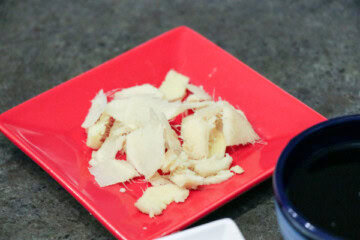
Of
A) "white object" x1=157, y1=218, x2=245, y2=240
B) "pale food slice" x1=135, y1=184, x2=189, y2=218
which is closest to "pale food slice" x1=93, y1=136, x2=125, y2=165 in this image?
"pale food slice" x1=135, y1=184, x2=189, y2=218

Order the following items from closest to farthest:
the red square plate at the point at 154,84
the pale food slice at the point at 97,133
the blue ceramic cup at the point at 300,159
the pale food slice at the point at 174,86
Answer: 1. the blue ceramic cup at the point at 300,159
2. the red square plate at the point at 154,84
3. the pale food slice at the point at 97,133
4. the pale food slice at the point at 174,86

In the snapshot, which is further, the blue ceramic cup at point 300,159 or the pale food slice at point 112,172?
the pale food slice at point 112,172

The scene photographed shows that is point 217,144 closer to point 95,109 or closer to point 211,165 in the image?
point 211,165

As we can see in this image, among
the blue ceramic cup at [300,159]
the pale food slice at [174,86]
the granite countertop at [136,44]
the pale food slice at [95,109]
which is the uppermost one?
the blue ceramic cup at [300,159]

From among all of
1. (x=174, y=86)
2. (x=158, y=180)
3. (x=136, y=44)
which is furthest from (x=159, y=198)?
(x=136, y=44)

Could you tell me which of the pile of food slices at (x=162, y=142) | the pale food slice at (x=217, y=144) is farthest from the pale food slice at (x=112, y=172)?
the pale food slice at (x=217, y=144)

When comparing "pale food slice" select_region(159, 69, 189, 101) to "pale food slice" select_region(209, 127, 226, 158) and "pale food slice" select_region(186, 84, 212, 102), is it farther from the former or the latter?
"pale food slice" select_region(209, 127, 226, 158)

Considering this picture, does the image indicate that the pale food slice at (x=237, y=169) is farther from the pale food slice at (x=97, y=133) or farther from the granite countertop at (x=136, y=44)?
the pale food slice at (x=97, y=133)

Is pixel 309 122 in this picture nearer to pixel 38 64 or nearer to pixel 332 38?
pixel 332 38
